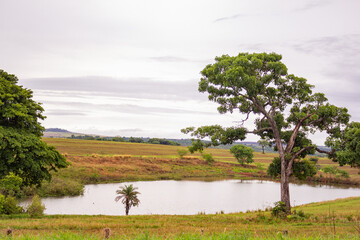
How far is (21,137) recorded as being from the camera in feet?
67.0

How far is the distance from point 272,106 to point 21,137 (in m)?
20.7

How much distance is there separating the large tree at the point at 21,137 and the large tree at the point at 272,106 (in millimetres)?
12197

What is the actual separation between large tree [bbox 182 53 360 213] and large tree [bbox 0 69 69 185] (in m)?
12.2

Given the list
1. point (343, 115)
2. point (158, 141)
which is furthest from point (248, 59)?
point (158, 141)

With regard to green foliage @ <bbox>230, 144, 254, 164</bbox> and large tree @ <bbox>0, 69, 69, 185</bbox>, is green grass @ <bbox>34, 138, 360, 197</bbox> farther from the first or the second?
large tree @ <bbox>0, 69, 69, 185</bbox>

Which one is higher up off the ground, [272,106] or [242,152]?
[272,106]

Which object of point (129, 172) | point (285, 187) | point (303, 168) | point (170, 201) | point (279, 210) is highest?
point (303, 168)

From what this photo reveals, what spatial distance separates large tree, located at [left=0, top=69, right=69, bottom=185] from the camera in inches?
777

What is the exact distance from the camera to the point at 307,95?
89.4 feet

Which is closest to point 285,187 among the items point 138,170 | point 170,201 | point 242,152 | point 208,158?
point 170,201

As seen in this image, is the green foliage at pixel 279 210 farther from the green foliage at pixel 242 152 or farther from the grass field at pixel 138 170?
the green foliage at pixel 242 152

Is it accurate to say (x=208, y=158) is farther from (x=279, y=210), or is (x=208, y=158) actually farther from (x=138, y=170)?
(x=279, y=210)

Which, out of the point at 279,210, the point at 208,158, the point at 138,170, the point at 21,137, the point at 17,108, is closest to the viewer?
the point at 21,137

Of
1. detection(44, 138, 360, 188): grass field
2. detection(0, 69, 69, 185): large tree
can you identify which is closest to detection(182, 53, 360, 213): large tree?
detection(0, 69, 69, 185): large tree
